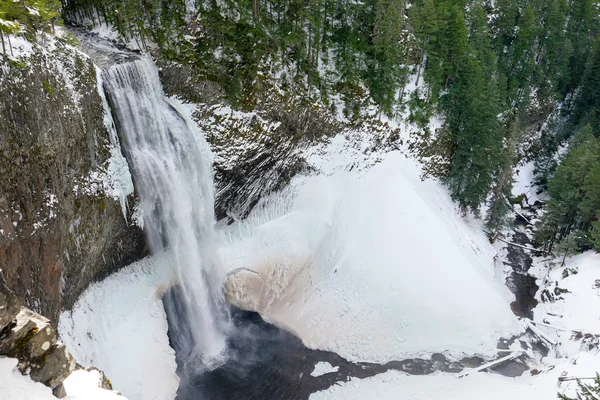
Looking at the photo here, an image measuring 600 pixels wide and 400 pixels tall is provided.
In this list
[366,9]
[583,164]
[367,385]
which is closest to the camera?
[367,385]

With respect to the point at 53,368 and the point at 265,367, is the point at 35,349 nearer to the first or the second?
the point at 53,368

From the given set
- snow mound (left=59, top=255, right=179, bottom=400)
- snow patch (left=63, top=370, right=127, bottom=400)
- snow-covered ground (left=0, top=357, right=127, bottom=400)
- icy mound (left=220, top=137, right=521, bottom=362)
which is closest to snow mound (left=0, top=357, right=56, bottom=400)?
snow-covered ground (left=0, top=357, right=127, bottom=400)

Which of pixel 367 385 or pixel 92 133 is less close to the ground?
pixel 92 133

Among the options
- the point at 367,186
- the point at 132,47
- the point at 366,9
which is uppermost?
the point at 366,9

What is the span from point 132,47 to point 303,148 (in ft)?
45.9

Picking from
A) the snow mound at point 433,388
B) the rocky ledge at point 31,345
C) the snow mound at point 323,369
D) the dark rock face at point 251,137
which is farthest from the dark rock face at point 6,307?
the dark rock face at point 251,137

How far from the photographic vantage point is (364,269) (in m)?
28.6

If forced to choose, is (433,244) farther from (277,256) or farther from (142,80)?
(142,80)

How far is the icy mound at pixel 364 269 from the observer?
2606 centimetres

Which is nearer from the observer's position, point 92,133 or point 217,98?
point 92,133

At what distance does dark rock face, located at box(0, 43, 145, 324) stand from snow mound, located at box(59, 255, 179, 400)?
1.39m

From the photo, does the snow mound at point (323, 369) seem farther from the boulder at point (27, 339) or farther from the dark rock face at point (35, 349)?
the boulder at point (27, 339)

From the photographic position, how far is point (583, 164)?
32.0 meters

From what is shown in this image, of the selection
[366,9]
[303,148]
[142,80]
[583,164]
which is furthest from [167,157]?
[583,164]
